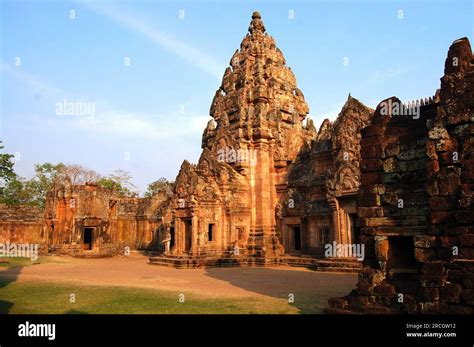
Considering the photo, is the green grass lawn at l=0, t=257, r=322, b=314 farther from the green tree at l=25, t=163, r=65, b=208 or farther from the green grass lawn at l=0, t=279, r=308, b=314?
the green tree at l=25, t=163, r=65, b=208

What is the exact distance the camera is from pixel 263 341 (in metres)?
6.09

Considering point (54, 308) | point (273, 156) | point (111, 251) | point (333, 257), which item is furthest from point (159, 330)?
point (111, 251)

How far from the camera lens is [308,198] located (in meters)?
21.9

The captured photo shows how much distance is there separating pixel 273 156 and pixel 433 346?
63.1 feet

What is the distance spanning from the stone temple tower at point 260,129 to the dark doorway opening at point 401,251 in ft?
48.2

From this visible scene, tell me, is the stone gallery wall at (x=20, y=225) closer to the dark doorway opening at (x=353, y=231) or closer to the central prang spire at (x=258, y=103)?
the central prang spire at (x=258, y=103)

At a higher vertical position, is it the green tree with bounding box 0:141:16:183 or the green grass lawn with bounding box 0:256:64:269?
the green tree with bounding box 0:141:16:183

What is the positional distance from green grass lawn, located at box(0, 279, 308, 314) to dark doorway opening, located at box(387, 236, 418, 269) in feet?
7.70

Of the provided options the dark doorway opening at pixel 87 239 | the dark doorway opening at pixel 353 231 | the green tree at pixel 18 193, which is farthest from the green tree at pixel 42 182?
the dark doorway opening at pixel 353 231

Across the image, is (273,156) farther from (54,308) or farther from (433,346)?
(433,346)

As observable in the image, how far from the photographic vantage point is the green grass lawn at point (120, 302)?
28.0 ft

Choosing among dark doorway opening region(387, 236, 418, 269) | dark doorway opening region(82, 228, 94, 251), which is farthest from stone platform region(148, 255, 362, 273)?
dark doorway opening region(82, 228, 94, 251)

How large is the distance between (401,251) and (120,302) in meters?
6.58

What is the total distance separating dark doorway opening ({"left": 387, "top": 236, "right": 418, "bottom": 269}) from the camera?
25.3 feet
